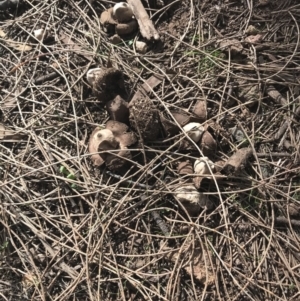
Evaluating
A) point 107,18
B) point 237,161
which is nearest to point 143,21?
point 107,18

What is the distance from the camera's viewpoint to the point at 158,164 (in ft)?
6.95

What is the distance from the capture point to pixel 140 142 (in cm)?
214

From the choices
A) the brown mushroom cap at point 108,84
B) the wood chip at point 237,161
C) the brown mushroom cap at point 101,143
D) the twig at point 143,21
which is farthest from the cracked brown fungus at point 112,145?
the twig at point 143,21

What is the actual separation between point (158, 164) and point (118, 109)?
1.08ft

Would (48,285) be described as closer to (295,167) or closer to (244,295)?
(244,295)

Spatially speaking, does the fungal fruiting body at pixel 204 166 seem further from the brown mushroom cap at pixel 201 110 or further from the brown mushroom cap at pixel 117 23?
the brown mushroom cap at pixel 117 23

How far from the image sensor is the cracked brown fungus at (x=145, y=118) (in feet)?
6.88

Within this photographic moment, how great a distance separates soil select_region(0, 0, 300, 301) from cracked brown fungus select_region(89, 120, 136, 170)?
0.16ft

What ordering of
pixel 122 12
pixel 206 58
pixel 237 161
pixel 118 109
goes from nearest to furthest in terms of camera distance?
1. pixel 237 161
2. pixel 118 109
3. pixel 206 58
4. pixel 122 12

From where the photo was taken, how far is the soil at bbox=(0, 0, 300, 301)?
1926 millimetres

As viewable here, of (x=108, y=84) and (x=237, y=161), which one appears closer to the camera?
(x=237, y=161)

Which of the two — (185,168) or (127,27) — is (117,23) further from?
(185,168)

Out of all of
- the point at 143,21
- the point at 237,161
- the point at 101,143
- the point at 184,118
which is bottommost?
the point at 237,161

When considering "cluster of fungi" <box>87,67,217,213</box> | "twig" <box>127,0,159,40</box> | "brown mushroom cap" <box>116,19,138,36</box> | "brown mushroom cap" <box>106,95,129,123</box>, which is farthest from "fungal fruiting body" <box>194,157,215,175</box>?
"brown mushroom cap" <box>116,19,138,36</box>
